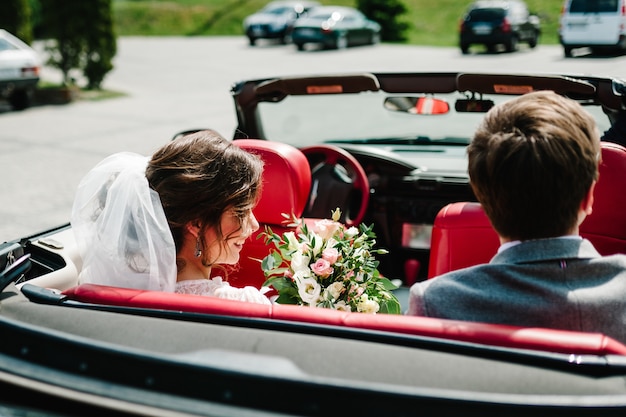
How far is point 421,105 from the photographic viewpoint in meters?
3.71

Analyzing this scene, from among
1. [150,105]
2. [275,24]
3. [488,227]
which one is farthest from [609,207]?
[275,24]

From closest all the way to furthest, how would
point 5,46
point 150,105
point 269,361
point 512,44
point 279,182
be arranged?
point 269,361, point 279,182, point 5,46, point 150,105, point 512,44

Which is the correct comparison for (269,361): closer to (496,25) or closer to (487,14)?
(496,25)

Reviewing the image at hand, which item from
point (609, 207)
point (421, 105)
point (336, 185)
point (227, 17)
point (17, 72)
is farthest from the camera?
point (227, 17)

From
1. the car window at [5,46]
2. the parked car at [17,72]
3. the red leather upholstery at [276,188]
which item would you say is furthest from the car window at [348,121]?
the car window at [5,46]

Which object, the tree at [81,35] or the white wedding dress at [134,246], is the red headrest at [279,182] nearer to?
the white wedding dress at [134,246]

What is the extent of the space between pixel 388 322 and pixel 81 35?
1683cm

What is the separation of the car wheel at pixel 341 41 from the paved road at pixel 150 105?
0.47 metres

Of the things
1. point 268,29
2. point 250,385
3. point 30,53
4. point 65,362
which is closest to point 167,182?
point 65,362

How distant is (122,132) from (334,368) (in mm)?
11608

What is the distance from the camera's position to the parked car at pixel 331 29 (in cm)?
2638

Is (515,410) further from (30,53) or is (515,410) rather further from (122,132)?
(30,53)

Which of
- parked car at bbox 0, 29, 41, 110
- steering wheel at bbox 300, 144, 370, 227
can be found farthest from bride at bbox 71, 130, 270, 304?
parked car at bbox 0, 29, 41, 110

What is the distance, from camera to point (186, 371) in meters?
1.41
